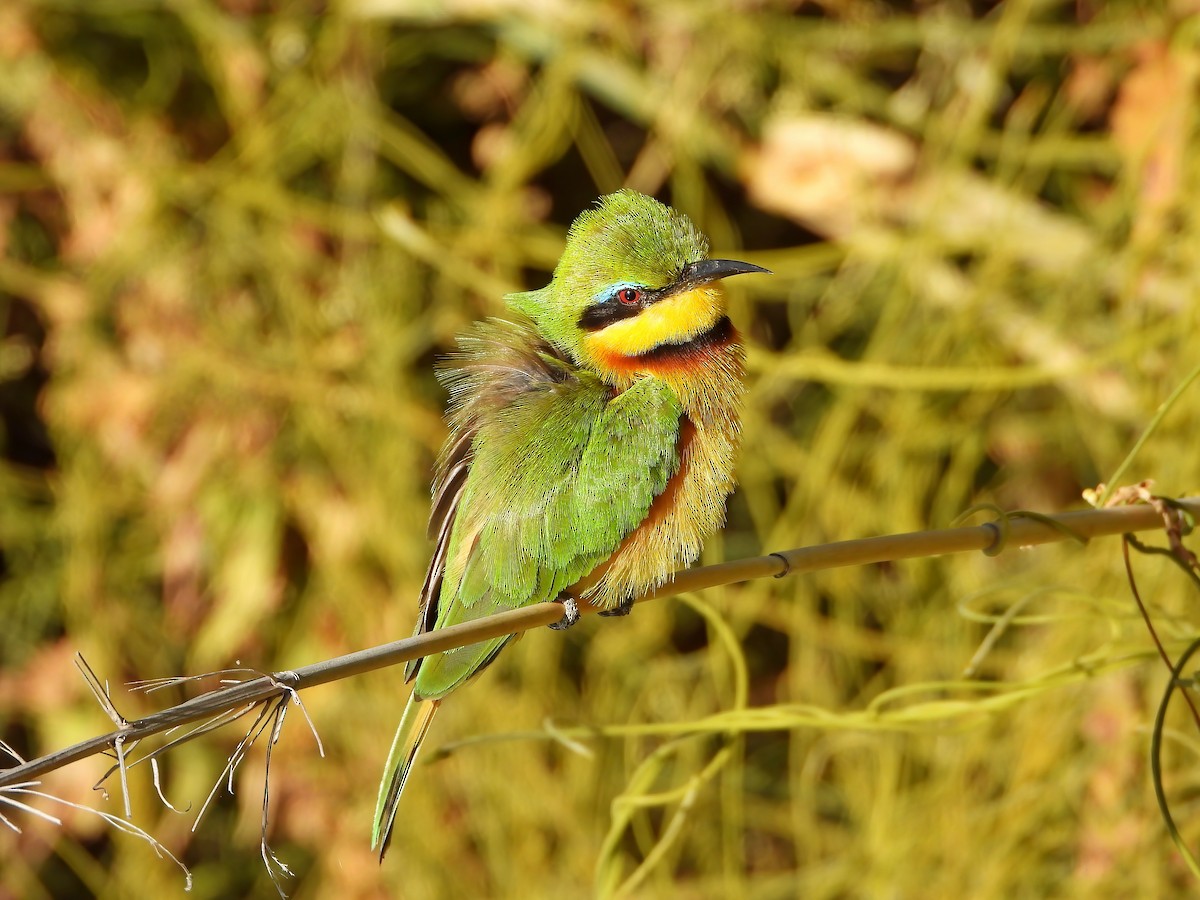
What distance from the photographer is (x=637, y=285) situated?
1.65m

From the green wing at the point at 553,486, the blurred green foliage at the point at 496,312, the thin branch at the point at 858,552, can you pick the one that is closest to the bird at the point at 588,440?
the green wing at the point at 553,486

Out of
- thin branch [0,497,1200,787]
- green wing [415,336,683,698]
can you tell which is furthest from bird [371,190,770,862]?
thin branch [0,497,1200,787]

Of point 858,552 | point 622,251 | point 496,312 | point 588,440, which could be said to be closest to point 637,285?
point 622,251

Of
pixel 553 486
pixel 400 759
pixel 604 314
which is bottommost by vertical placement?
pixel 400 759

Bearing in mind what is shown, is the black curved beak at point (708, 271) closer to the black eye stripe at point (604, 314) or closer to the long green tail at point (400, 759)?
the black eye stripe at point (604, 314)

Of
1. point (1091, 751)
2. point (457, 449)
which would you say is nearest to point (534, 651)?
point (1091, 751)

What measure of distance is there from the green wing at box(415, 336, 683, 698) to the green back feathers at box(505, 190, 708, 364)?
0.39ft

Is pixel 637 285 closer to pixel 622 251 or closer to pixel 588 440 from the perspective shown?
pixel 622 251

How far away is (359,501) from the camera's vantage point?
310 cm

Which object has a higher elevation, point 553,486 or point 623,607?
point 553,486

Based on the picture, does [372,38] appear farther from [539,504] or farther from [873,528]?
[539,504]

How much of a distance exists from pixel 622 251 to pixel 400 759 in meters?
0.69

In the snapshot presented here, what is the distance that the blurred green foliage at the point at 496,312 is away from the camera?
2.86 metres

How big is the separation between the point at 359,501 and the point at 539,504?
63.7 inches
